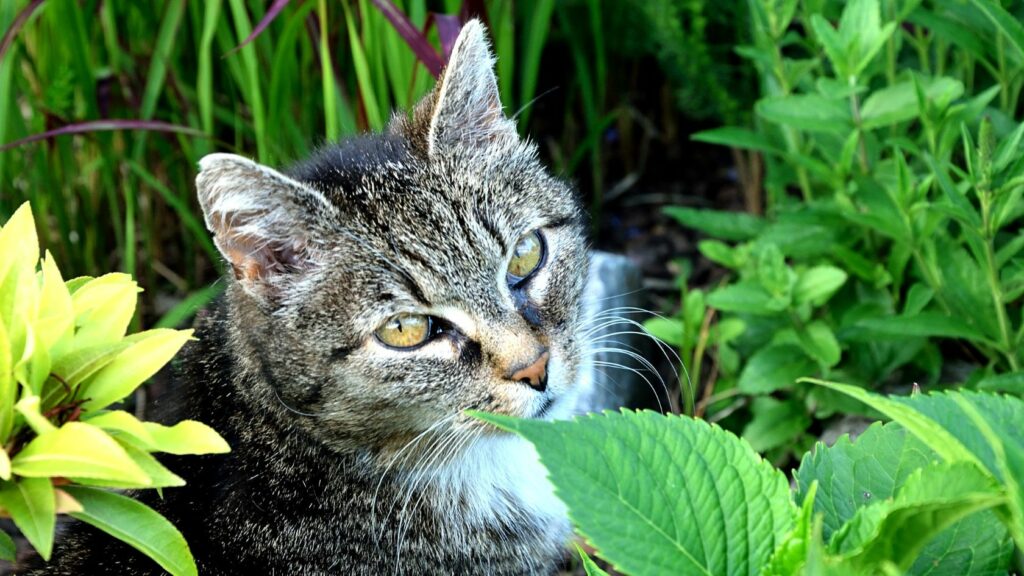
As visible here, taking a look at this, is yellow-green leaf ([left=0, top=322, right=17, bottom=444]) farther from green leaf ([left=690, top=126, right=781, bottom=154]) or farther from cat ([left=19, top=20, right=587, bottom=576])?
green leaf ([left=690, top=126, right=781, bottom=154])

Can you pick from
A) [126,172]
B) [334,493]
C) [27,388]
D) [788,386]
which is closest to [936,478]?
[27,388]

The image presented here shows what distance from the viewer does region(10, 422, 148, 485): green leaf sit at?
64.2 inches

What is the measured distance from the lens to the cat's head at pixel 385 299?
2.52m

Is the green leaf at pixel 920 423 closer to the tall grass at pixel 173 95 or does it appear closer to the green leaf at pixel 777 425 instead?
the green leaf at pixel 777 425

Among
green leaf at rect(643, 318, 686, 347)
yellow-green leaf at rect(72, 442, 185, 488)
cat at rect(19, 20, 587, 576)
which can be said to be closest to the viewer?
yellow-green leaf at rect(72, 442, 185, 488)

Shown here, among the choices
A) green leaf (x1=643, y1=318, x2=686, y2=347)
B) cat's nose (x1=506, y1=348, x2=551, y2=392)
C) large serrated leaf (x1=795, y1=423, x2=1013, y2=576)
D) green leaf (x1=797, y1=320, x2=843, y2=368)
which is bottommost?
green leaf (x1=643, y1=318, x2=686, y2=347)

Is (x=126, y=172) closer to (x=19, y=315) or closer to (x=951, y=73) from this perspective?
(x=19, y=315)

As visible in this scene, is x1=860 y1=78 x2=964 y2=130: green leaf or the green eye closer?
the green eye

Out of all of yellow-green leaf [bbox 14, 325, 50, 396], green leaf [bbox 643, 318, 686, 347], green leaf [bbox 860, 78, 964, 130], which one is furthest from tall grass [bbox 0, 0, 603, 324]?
yellow-green leaf [bbox 14, 325, 50, 396]

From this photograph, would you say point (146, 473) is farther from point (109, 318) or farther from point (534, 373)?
point (534, 373)

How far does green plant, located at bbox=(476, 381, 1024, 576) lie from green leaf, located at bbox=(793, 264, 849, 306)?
1535 mm

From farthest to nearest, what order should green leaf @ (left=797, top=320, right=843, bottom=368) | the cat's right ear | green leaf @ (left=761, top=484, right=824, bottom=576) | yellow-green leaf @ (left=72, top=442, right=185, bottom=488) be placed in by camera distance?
green leaf @ (left=797, top=320, right=843, bottom=368) → the cat's right ear → yellow-green leaf @ (left=72, top=442, right=185, bottom=488) → green leaf @ (left=761, top=484, right=824, bottom=576)

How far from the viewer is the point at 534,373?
253 centimetres

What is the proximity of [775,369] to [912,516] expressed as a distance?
1964mm
